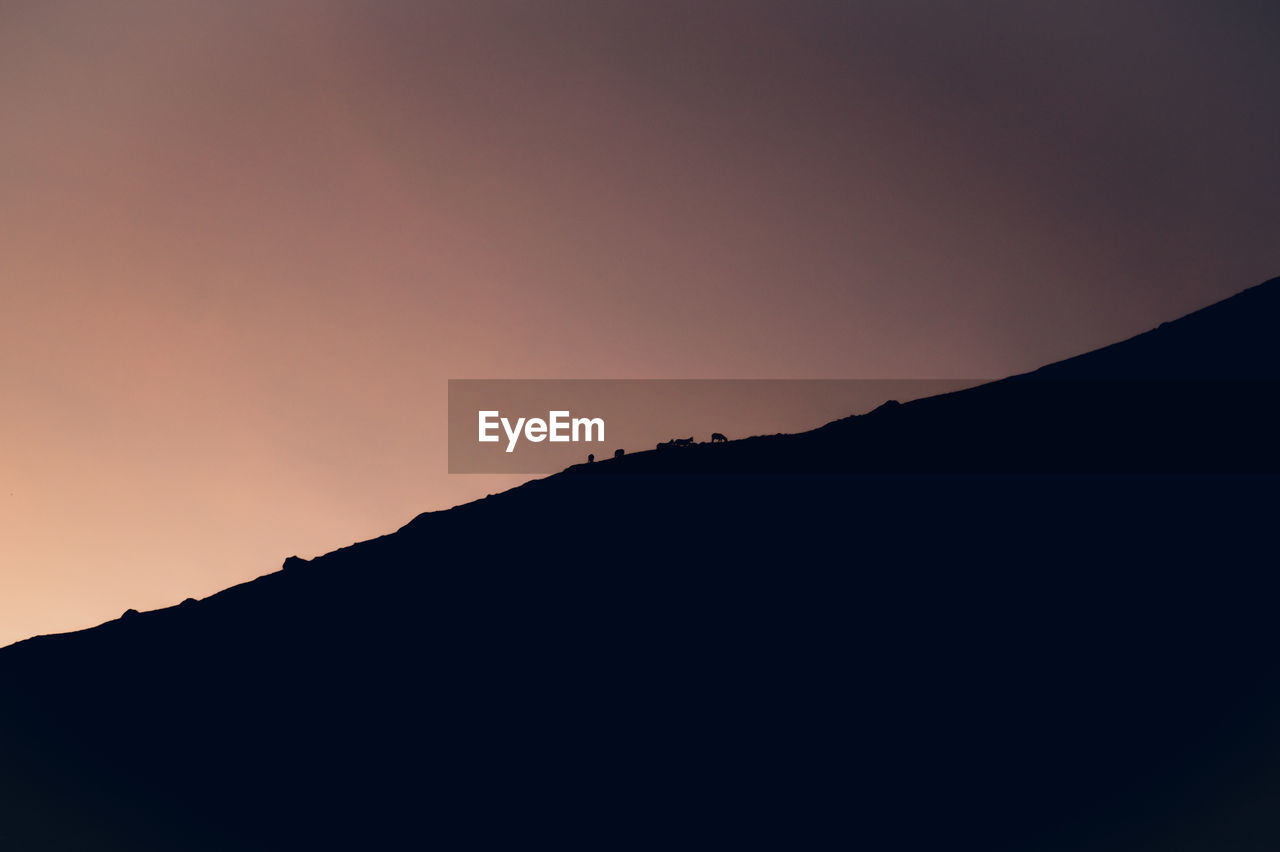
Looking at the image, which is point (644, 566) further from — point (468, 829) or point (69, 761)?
point (69, 761)

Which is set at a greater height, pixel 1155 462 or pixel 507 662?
pixel 1155 462

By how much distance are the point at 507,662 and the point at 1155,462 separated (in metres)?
15.2

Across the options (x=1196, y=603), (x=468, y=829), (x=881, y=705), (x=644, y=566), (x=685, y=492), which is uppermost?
(x=685, y=492)

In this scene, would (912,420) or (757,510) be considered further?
(912,420)

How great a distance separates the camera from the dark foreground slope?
53.8 feet

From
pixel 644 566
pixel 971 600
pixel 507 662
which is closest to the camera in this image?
pixel 971 600

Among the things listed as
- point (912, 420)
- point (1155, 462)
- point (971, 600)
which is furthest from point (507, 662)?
point (1155, 462)

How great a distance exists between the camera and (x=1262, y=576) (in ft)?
59.5

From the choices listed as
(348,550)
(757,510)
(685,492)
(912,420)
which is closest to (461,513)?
(348,550)

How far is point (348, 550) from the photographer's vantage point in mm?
27844

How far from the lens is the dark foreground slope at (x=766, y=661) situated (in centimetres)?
1639

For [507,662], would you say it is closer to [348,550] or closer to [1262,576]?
[348,550]

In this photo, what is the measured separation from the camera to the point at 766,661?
20016 mm

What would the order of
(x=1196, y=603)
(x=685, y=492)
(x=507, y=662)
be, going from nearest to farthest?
(x=1196, y=603) < (x=507, y=662) < (x=685, y=492)
